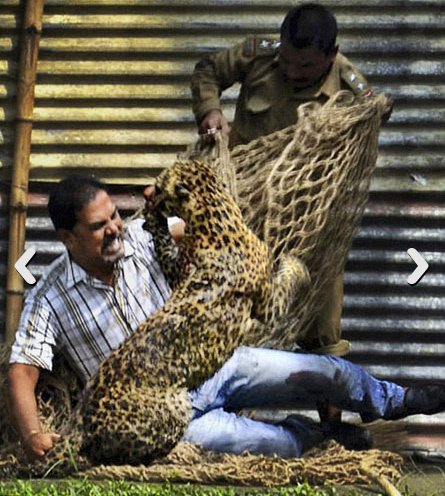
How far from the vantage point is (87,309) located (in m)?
5.53

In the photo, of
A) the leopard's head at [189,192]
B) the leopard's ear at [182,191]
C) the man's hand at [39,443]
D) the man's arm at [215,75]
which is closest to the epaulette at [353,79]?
the man's arm at [215,75]

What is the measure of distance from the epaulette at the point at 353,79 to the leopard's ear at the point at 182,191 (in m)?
1.24

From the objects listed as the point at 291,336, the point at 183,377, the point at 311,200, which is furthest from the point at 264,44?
the point at 183,377

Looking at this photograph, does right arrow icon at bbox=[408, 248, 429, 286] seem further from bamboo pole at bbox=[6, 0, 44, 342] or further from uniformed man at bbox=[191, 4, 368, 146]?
bamboo pole at bbox=[6, 0, 44, 342]

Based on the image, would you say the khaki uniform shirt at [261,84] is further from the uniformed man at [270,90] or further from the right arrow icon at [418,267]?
the right arrow icon at [418,267]

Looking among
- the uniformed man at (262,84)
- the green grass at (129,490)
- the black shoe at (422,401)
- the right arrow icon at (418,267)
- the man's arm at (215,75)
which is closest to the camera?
the green grass at (129,490)

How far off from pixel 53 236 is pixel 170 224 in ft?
7.17

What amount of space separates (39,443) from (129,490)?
17.7 inches

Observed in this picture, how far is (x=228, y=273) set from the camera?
5.32 metres

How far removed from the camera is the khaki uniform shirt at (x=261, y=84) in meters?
6.36

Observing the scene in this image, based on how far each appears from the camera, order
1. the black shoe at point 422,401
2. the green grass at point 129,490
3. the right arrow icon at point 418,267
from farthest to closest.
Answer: the right arrow icon at point 418,267 → the black shoe at point 422,401 → the green grass at point 129,490

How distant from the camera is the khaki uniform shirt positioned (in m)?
6.36

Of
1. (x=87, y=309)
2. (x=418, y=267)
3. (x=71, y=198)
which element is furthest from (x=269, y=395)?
(x=418, y=267)

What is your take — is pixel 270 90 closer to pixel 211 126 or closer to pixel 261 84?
pixel 261 84
